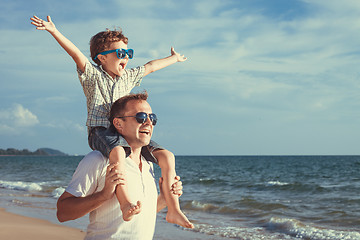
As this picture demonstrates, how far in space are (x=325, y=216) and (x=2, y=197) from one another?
400 inches

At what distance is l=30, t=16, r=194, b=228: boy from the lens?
293 cm

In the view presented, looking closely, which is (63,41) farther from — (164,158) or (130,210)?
(130,210)

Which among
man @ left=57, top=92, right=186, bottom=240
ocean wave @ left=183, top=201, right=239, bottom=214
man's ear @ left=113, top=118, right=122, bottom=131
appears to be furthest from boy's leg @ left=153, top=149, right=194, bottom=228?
ocean wave @ left=183, top=201, right=239, bottom=214

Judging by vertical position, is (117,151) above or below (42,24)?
below

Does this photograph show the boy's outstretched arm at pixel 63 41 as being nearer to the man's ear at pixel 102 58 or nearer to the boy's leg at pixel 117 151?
the man's ear at pixel 102 58

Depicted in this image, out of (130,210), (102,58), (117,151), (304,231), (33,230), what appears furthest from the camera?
(304,231)

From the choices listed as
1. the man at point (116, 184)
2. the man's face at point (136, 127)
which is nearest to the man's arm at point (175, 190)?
the man at point (116, 184)

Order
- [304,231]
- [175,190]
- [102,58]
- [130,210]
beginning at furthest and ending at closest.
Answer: [304,231] → [102,58] → [175,190] → [130,210]

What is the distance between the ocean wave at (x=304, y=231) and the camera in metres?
8.64

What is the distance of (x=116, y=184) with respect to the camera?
2354mm

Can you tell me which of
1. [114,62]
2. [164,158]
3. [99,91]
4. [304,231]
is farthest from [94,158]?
[304,231]

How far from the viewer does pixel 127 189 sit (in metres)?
2.51

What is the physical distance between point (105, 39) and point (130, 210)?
4.89ft

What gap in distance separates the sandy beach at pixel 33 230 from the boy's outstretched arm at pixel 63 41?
17.3 feet
